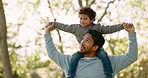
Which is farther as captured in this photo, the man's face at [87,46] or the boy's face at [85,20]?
the boy's face at [85,20]

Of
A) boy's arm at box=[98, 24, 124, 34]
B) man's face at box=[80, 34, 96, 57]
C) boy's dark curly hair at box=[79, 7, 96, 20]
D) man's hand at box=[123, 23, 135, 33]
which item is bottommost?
man's face at box=[80, 34, 96, 57]

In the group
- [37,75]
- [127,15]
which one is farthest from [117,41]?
[37,75]

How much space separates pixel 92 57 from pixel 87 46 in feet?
0.47

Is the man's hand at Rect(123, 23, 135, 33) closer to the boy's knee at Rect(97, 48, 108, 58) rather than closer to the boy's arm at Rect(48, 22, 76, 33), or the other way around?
the boy's knee at Rect(97, 48, 108, 58)

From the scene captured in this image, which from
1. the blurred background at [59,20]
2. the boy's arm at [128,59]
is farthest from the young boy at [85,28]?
the blurred background at [59,20]

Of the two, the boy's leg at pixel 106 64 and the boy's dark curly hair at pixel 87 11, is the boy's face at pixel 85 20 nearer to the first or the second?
the boy's dark curly hair at pixel 87 11

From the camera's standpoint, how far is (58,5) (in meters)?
16.2

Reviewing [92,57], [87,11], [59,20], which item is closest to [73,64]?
[92,57]

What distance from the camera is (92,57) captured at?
153 inches

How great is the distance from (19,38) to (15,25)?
2.05 meters

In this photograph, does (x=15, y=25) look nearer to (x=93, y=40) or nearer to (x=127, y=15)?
(x=127, y=15)

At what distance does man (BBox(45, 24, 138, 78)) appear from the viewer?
383 cm

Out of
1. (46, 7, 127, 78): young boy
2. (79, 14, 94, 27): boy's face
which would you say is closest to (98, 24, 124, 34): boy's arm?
(46, 7, 127, 78): young boy

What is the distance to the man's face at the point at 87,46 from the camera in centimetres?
379
